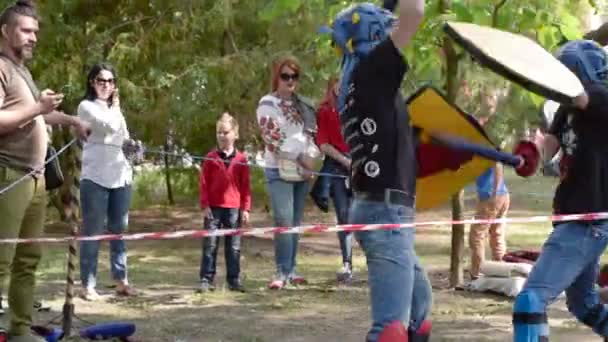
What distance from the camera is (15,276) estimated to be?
6.03 meters

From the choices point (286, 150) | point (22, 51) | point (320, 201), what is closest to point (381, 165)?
point (22, 51)

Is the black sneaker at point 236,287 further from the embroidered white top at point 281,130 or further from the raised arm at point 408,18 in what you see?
the raised arm at point 408,18

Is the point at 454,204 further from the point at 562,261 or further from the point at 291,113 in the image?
the point at 562,261

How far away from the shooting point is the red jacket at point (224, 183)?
870 cm

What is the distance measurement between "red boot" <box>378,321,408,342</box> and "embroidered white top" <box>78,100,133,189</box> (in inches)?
A: 160

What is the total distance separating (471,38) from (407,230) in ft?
3.07

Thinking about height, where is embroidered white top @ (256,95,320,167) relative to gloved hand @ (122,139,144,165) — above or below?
above

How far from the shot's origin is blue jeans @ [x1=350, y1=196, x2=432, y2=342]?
4531 mm

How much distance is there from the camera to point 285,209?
344 inches

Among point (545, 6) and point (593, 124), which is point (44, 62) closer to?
point (545, 6)

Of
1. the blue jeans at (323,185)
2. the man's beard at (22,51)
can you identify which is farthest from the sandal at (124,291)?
the man's beard at (22,51)

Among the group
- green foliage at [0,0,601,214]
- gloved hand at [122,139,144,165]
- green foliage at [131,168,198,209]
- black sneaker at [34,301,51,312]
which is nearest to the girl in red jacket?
gloved hand at [122,139,144,165]

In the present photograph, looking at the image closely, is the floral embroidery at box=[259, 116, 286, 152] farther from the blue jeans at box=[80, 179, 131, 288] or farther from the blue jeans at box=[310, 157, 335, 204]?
the blue jeans at box=[80, 179, 131, 288]

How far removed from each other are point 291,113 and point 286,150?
0.34 meters
